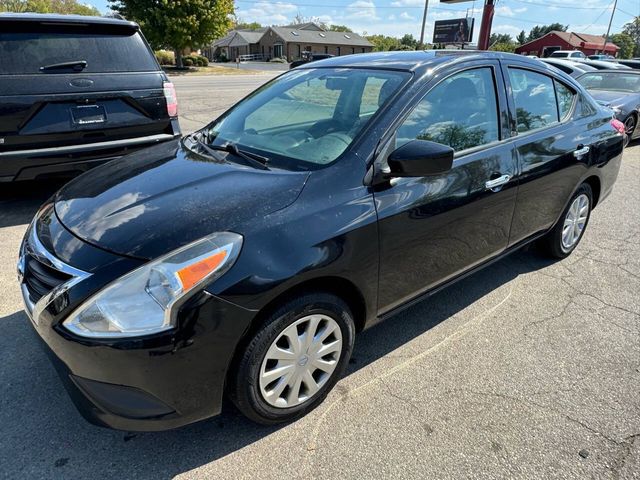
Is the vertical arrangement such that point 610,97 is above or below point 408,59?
below

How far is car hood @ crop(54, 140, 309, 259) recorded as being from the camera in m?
1.88

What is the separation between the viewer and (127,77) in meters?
4.43

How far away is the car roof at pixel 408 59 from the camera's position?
272 cm

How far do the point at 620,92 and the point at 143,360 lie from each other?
35.1 ft

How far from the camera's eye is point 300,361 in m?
2.15

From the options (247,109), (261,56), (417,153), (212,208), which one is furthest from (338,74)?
(261,56)

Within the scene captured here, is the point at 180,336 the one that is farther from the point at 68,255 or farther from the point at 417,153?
the point at 417,153

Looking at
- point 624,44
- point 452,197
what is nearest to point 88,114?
point 452,197

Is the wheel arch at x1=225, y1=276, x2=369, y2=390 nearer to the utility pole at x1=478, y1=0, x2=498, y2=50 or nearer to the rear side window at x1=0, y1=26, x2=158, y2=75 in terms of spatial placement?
the rear side window at x1=0, y1=26, x2=158, y2=75

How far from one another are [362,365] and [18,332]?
82.8 inches

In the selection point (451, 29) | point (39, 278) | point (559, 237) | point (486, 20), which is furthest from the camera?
point (451, 29)

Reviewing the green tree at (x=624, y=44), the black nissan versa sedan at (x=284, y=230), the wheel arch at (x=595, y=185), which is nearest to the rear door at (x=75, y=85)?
the black nissan versa sedan at (x=284, y=230)

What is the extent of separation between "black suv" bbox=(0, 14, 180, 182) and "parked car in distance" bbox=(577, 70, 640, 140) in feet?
25.9

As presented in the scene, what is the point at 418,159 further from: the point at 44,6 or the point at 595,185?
the point at 44,6
